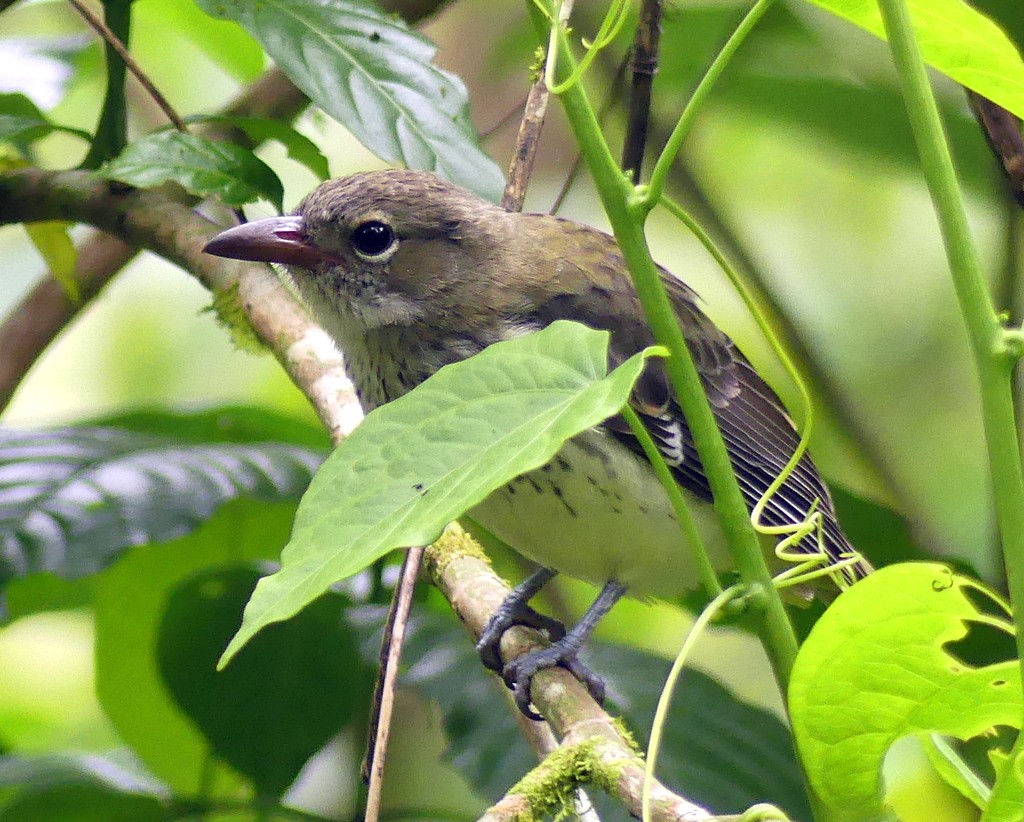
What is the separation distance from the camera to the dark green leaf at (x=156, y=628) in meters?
3.02

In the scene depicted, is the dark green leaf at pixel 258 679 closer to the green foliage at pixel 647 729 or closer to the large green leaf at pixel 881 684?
the green foliage at pixel 647 729

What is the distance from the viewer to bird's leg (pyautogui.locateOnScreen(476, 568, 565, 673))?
8.01ft

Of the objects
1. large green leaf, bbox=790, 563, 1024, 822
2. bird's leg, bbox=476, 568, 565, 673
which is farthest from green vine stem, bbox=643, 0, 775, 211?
bird's leg, bbox=476, 568, 565, 673

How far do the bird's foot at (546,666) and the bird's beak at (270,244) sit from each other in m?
0.99

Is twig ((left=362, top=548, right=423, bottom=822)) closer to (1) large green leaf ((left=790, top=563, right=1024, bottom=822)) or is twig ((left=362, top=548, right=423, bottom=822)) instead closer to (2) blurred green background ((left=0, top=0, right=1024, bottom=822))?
(1) large green leaf ((left=790, top=563, right=1024, bottom=822))

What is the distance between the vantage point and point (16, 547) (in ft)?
8.55

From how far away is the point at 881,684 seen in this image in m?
1.21

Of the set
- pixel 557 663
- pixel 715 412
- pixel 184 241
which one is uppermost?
pixel 184 241

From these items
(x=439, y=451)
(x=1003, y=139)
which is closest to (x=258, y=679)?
(x=439, y=451)

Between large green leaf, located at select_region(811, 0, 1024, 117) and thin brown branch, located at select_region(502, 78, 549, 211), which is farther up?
thin brown branch, located at select_region(502, 78, 549, 211)

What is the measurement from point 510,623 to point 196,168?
1101 millimetres

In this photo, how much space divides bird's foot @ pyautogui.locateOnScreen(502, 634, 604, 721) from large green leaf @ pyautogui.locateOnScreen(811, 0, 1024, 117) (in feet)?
4.43

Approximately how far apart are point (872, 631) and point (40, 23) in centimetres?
487

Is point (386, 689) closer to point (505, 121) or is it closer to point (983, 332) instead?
point (983, 332)
